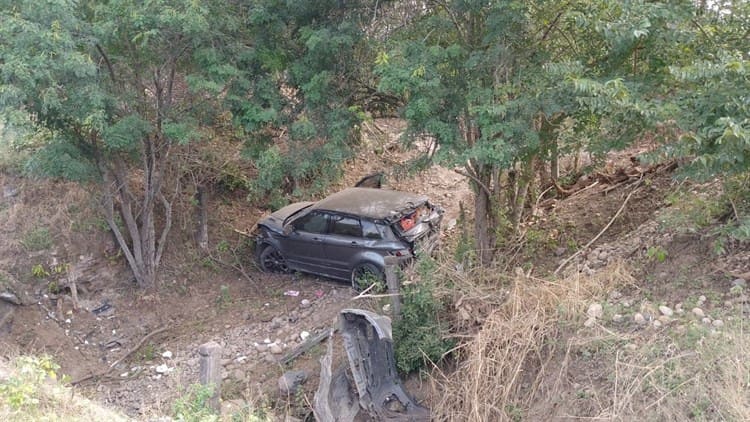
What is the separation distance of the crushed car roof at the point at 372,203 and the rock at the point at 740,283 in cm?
501

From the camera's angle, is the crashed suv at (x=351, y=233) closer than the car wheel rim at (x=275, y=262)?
Yes

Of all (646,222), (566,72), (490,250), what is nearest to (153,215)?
(490,250)

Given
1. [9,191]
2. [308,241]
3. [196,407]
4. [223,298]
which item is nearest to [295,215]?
[308,241]

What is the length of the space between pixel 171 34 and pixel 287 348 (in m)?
5.03

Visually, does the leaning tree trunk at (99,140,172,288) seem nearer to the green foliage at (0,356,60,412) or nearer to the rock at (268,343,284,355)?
the rock at (268,343,284,355)

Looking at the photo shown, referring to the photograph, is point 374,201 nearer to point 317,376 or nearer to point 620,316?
point 317,376

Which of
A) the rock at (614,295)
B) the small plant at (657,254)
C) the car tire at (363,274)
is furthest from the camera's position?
the car tire at (363,274)

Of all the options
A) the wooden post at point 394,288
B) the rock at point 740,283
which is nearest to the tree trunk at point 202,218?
the wooden post at point 394,288

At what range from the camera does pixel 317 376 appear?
27.5ft

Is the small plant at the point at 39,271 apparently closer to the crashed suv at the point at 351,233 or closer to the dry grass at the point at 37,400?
the crashed suv at the point at 351,233

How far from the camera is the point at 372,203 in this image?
10438mm

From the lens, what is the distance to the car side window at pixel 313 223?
10.5m

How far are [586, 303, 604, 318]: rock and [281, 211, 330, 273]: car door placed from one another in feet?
16.3

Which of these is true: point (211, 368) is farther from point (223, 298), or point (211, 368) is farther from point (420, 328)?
point (223, 298)
